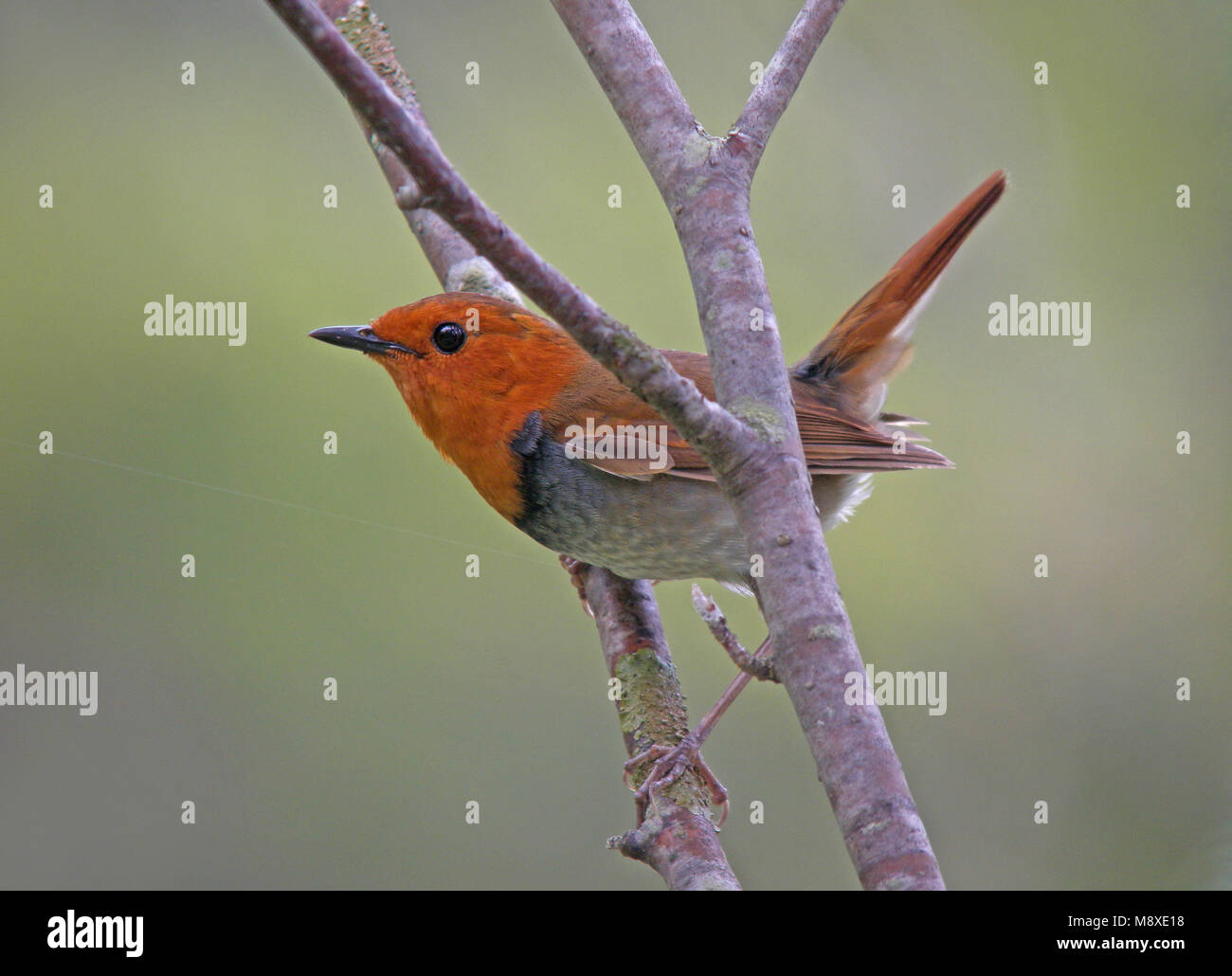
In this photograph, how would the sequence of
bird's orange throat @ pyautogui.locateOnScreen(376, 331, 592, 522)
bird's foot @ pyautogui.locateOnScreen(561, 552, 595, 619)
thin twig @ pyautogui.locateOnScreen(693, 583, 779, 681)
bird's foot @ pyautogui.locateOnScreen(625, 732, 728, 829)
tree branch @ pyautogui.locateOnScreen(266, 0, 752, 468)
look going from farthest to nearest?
bird's foot @ pyautogui.locateOnScreen(561, 552, 595, 619)
bird's orange throat @ pyautogui.locateOnScreen(376, 331, 592, 522)
bird's foot @ pyautogui.locateOnScreen(625, 732, 728, 829)
thin twig @ pyautogui.locateOnScreen(693, 583, 779, 681)
tree branch @ pyautogui.locateOnScreen(266, 0, 752, 468)

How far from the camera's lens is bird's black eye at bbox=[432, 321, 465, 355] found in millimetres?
3750

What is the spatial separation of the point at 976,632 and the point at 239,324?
3.79 m

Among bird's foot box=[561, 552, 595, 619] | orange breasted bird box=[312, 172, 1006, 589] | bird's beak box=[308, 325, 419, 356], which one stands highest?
bird's beak box=[308, 325, 419, 356]

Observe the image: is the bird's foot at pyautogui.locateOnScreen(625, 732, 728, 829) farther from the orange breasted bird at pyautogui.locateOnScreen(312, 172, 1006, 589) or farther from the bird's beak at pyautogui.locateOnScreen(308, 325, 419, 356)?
the bird's beak at pyautogui.locateOnScreen(308, 325, 419, 356)

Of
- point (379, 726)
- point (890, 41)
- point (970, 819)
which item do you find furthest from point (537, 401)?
point (890, 41)

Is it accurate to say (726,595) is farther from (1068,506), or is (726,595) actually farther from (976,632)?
(1068,506)

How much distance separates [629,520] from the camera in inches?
145

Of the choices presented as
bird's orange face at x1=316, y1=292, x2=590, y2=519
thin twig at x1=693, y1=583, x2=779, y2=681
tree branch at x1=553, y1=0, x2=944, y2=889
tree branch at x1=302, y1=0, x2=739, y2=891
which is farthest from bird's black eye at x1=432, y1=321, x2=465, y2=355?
thin twig at x1=693, y1=583, x2=779, y2=681

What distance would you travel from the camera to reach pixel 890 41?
656 centimetres

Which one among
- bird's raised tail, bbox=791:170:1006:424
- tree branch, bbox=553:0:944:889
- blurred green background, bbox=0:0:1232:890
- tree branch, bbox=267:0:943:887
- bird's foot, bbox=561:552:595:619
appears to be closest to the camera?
tree branch, bbox=267:0:943:887

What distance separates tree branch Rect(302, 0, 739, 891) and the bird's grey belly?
0.18 metres

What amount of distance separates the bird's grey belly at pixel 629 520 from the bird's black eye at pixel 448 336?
41 centimetres

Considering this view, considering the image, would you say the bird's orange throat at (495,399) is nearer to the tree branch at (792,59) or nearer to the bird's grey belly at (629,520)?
the bird's grey belly at (629,520)

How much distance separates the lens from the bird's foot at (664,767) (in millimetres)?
3000
